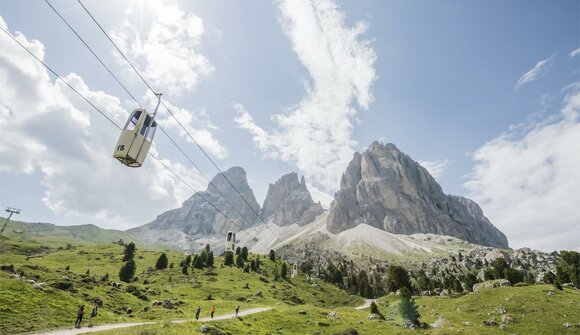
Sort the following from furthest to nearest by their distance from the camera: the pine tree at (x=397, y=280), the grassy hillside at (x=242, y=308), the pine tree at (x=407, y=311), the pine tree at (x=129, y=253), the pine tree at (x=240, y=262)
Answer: the pine tree at (x=240, y=262) < the pine tree at (x=129, y=253) < the pine tree at (x=397, y=280) < the pine tree at (x=407, y=311) < the grassy hillside at (x=242, y=308)

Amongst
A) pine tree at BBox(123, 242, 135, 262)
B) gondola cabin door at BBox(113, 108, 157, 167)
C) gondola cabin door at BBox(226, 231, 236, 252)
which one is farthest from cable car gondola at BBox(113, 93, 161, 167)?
pine tree at BBox(123, 242, 135, 262)

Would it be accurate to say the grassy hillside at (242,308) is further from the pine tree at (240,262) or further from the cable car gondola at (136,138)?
the pine tree at (240,262)

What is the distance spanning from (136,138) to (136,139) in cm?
7

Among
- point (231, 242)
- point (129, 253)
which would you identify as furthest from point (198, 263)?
point (231, 242)

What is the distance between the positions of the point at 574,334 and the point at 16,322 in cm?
7769

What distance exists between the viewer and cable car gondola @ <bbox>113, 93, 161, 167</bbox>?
21.3m

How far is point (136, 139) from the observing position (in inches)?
850

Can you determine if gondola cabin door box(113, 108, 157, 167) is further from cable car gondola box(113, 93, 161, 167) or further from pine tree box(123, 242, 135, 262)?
pine tree box(123, 242, 135, 262)

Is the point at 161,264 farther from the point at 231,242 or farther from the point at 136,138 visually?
the point at 136,138

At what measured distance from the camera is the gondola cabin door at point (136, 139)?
69.8 feet

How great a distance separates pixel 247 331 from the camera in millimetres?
42906

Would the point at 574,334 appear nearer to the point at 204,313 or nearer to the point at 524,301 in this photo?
the point at 524,301

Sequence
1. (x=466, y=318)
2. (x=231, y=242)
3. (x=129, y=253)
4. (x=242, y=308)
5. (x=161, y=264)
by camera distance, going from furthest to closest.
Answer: (x=129, y=253)
(x=161, y=264)
(x=242, y=308)
(x=466, y=318)
(x=231, y=242)

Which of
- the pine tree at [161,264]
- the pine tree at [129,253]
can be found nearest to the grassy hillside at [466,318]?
the pine tree at [161,264]
